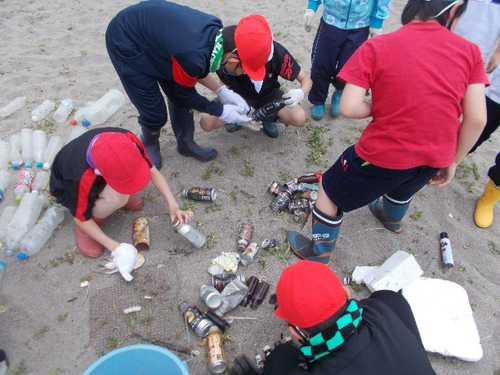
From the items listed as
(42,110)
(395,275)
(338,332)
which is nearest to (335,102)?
(395,275)

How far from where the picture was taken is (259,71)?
98.5 inches

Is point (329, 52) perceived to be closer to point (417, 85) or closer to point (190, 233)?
point (417, 85)

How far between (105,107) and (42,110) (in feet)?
2.26

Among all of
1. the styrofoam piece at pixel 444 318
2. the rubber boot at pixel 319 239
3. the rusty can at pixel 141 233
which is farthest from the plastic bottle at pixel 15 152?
the styrofoam piece at pixel 444 318

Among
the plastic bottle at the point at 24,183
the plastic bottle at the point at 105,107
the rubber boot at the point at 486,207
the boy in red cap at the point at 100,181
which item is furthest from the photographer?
the plastic bottle at the point at 105,107

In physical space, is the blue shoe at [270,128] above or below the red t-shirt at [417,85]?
below

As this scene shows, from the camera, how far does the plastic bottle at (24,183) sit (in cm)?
307

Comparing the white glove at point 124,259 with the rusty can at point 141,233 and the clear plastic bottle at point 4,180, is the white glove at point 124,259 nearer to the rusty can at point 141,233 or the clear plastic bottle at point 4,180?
the rusty can at point 141,233

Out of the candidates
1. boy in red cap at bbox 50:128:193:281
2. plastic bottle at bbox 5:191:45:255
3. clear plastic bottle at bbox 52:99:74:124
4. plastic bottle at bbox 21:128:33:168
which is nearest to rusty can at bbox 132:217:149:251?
boy in red cap at bbox 50:128:193:281

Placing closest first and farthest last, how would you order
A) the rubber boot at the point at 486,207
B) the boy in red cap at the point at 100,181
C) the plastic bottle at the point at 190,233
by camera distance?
1. the boy in red cap at the point at 100,181
2. the plastic bottle at the point at 190,233
3. the rubber boot at the point at 486,207

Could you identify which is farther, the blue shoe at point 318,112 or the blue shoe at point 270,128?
the blue shoe at point 318,112

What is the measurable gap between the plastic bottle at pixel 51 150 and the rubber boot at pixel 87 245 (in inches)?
38.4

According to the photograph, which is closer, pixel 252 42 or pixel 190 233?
pixel 252 42

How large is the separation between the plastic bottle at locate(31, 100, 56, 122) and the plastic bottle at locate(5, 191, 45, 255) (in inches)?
46.0
